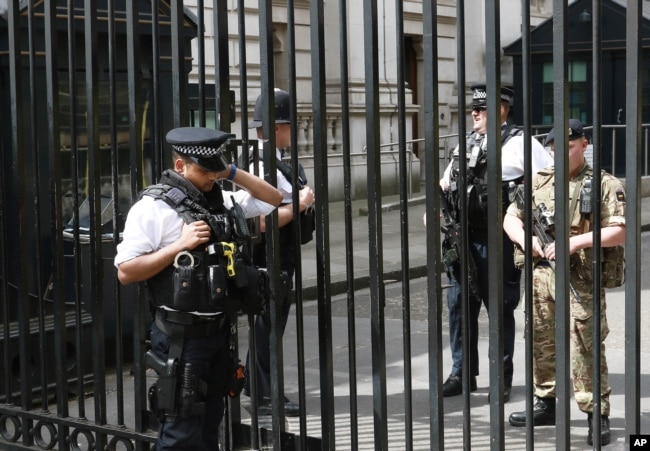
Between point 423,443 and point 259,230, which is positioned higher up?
point 259,230

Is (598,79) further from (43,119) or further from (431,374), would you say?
(43,119)

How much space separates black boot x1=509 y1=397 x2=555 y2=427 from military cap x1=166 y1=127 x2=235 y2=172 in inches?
98.2

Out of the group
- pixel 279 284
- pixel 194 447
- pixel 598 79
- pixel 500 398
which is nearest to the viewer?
pixel 598 79

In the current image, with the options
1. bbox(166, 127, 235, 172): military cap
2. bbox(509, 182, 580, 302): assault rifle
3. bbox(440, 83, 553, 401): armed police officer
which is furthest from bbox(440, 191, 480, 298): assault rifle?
bbox(166, 127, 235, 172): military cap

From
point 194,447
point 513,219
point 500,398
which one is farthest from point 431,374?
point 513,219

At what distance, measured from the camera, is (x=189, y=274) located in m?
4.32

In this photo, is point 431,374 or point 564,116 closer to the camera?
point 564,116

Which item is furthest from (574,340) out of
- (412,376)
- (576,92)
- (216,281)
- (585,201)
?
(576,92)

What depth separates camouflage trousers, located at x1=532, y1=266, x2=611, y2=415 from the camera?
5.59 metres

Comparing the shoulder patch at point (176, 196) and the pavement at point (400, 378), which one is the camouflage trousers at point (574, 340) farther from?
the shoulder patch at point (176, 196)

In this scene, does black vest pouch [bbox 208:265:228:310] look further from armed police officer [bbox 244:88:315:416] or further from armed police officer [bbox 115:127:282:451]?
armed police officer [bbox 244:88:315:416]

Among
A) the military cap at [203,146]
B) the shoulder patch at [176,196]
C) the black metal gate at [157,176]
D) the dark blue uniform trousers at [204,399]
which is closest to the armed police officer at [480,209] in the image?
the black metal gate at [157,176]

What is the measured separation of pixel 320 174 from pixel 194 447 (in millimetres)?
1250

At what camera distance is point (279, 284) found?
4.87 meters
